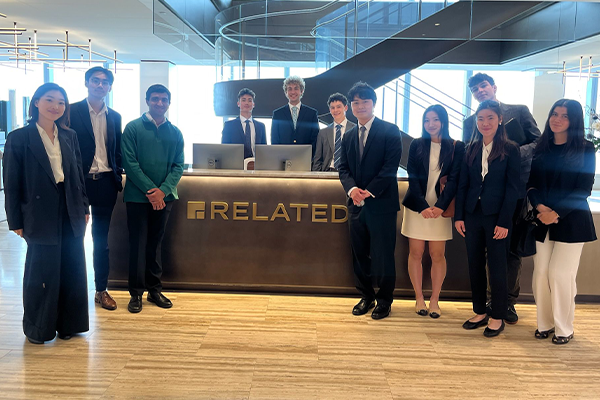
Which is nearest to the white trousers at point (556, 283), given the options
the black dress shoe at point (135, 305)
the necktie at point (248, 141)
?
the black dress shoe at point (135, 305)

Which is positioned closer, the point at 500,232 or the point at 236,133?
the point at 500,232

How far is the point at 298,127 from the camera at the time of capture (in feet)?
18.1

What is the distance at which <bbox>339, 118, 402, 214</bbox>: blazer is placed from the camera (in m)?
3.93

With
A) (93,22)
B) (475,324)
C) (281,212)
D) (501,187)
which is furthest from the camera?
(93,22)

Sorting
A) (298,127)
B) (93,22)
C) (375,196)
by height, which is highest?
(93,22)

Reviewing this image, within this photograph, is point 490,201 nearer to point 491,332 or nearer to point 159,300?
point 491,332

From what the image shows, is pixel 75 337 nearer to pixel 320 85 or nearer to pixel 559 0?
pixel 559 0

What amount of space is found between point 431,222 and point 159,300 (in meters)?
2.34

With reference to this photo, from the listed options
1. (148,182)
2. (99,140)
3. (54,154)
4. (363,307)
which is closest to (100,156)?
(99,140)

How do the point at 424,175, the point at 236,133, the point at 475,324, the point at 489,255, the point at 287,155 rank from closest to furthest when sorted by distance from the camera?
the point at 489,255, the point at 475,324, the point at 424,175, the point at 287,155, the point at 236,133

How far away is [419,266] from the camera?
164 inches

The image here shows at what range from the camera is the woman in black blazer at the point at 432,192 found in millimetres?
3846

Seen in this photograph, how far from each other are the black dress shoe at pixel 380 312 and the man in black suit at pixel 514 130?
37.1 inches

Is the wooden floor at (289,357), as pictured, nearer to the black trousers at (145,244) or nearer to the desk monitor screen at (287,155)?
the black trousers at (145,244)
